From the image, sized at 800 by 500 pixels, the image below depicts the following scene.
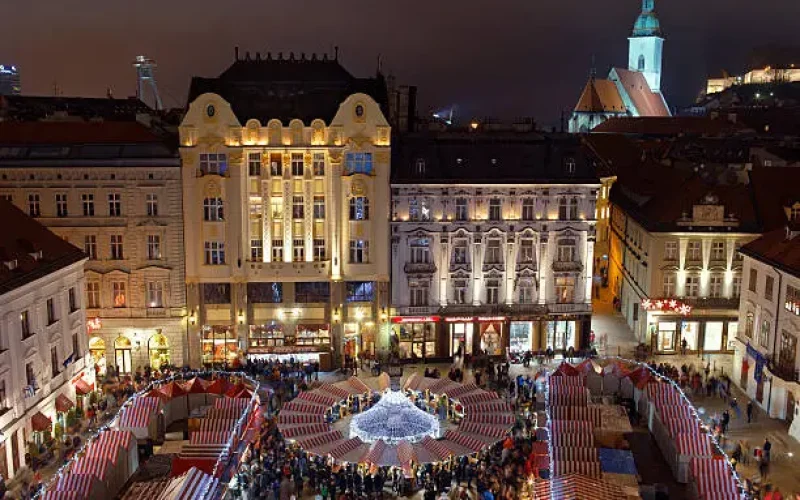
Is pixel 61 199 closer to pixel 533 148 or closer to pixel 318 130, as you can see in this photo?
pixel 318 130

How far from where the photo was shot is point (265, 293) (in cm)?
6141

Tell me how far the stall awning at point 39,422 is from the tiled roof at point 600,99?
113425 mm

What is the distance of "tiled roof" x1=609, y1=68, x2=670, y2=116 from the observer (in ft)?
493

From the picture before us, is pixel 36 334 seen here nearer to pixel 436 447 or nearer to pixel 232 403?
pixel 232 403

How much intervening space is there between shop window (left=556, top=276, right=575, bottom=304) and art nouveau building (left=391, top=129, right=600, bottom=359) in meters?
0.08

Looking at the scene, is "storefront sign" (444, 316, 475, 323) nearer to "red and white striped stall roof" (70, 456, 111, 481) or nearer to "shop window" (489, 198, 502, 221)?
"shop window" (489, 198, 502, 221)

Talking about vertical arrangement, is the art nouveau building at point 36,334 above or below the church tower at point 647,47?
below

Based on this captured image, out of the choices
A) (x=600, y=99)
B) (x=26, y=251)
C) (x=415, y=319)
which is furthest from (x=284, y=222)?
(x=600, y=99)

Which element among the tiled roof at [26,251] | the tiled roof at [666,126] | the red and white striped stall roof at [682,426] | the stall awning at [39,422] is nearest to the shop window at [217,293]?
the tiled roof at [26,251]

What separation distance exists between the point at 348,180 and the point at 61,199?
20026 mm

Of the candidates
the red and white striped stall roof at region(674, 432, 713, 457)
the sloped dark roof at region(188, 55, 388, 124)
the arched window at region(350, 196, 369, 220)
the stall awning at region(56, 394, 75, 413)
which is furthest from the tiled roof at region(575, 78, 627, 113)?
the stall awning at region(56, 394, 75, 413)

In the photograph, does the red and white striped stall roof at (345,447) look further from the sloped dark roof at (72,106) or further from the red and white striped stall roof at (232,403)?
the sloped dark roof at (72,106)

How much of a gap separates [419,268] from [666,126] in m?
73.9

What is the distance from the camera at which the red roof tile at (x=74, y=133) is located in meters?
61.7
